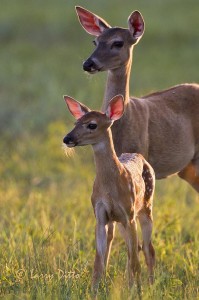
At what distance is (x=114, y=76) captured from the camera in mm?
8891

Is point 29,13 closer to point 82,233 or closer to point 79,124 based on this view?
point 82,233

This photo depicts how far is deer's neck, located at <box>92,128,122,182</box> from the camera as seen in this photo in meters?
7.23

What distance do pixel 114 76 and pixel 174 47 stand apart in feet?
60.3

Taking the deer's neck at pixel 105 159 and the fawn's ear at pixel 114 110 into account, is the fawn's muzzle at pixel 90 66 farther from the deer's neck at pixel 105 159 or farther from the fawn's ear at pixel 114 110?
the deer's neck at pixel 105 159

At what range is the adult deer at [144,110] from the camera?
8680mm

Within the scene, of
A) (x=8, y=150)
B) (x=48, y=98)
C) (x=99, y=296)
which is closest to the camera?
(x=99, y=296)

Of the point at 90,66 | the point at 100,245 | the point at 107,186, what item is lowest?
the point at 100,245

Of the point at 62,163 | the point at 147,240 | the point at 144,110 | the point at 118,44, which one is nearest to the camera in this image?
the point at 147,240

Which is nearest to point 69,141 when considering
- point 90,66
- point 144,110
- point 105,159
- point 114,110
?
point 105,159

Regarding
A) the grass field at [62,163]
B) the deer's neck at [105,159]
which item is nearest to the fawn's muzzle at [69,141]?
the deer's neck at [105,159]

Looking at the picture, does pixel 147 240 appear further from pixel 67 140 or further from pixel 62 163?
pixel 62 163

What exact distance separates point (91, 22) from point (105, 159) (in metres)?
2.21

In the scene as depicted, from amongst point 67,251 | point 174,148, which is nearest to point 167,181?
point 174,148

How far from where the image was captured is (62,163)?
14.5 meters
